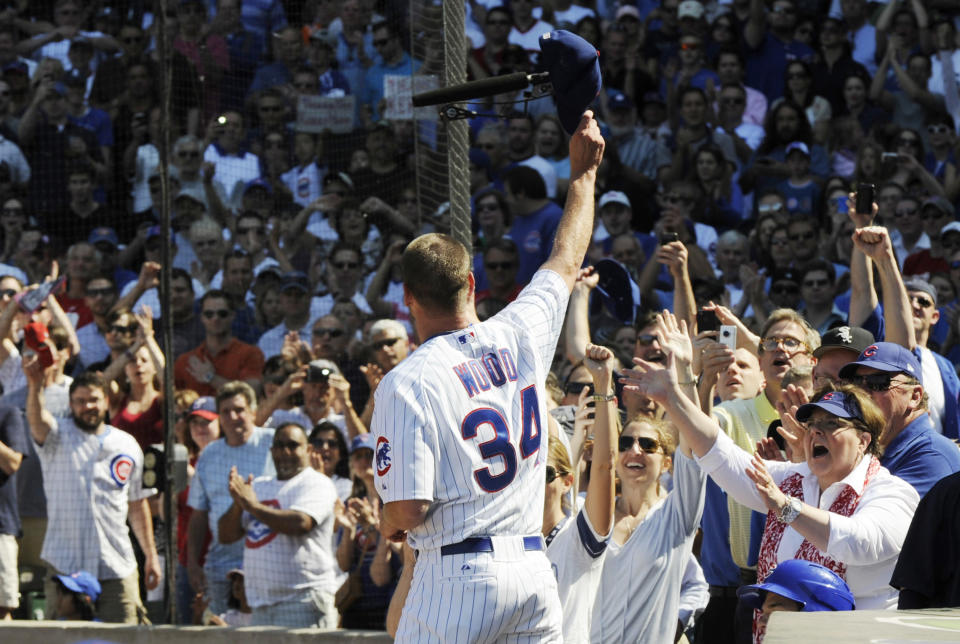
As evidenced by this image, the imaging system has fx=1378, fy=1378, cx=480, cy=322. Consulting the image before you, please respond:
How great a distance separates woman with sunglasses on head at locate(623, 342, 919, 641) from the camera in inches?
164

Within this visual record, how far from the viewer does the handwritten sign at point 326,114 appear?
10.9 metres

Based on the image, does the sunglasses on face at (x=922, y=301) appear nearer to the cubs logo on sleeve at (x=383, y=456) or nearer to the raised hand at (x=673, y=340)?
the raised hand at (x=673, y=340)

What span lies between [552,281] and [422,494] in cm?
77

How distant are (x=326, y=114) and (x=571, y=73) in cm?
704

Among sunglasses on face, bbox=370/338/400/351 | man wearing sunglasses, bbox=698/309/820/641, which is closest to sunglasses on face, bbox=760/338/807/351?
man wearing sunglasses, bbox=698/309/820/641

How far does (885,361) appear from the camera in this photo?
471 centimetres

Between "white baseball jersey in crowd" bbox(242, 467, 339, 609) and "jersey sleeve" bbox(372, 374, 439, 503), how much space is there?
3852 mm

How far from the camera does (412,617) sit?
11.1 feet

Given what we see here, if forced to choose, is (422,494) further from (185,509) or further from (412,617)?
(185,509)

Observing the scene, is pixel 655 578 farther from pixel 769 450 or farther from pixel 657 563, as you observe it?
pixel 769 450

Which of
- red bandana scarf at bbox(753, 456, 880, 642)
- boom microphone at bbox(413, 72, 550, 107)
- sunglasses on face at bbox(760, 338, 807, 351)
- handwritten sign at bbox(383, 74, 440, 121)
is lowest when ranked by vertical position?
red bandana scarf at bbox(753, 456, 880, 642)

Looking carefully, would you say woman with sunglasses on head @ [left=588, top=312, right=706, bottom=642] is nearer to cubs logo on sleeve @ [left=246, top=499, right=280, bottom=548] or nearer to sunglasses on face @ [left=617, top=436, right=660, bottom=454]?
sunglasses on face @ [left=617, top=436, right=660, bottom=454]

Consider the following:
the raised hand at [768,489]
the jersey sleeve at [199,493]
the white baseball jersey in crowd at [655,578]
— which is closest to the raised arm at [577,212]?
the raised hand at [768,489]

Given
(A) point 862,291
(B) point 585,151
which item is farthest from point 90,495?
(B) point 585,151
